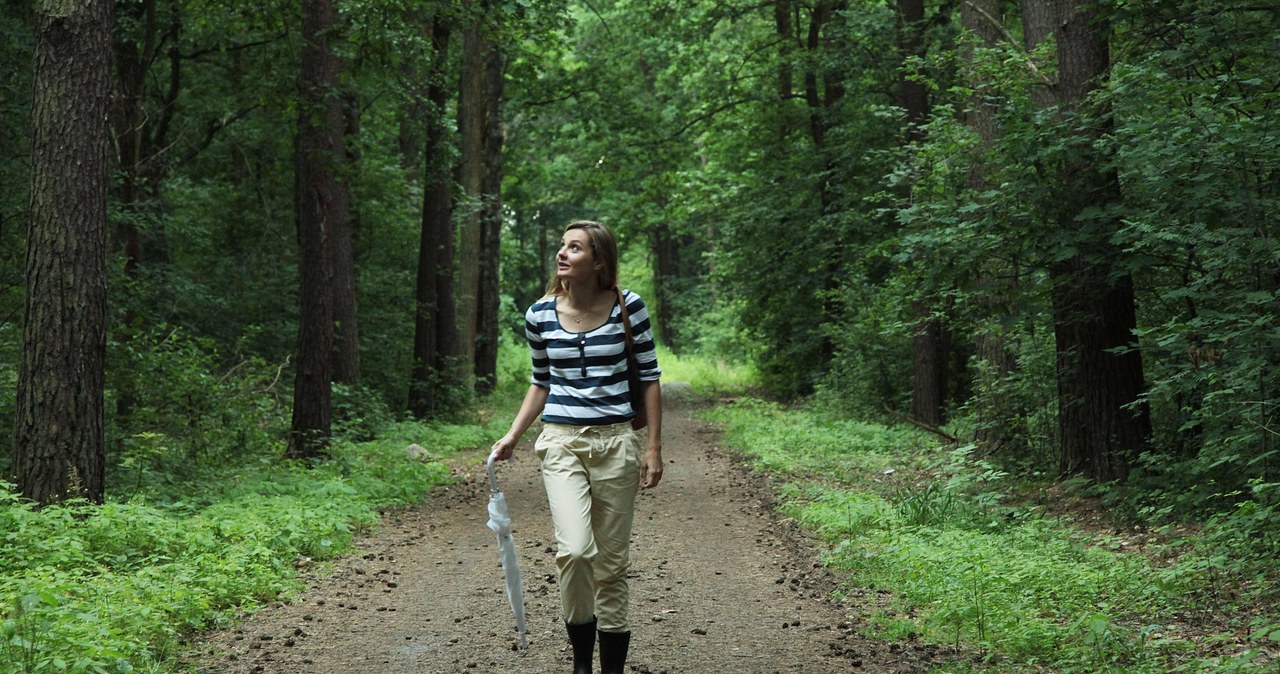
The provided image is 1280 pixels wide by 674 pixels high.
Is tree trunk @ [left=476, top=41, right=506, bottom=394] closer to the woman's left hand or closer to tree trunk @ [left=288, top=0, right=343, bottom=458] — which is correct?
tree trunk @ [left=288, top=0, right=343, bottom=458]

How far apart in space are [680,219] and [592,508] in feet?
75.4

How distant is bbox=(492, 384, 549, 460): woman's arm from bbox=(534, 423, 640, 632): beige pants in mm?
126

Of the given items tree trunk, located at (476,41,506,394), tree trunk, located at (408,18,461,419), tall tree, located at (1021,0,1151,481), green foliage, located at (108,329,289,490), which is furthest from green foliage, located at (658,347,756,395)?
tall tree, located at (1021,0,1151,481)

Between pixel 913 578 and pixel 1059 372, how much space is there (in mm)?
3854

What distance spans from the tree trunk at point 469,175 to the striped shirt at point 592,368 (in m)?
15.7

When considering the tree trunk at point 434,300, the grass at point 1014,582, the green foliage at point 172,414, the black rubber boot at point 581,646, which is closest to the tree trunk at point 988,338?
the grass at point 1014,582

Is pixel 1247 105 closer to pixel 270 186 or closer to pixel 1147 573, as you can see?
A: pixel 1147 573

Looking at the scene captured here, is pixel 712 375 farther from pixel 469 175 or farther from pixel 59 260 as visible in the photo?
pixel 59 260

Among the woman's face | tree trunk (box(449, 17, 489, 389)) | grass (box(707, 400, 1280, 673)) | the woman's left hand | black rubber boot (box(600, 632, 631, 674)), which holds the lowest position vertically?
grass (box(707, 400, 1280, 673))

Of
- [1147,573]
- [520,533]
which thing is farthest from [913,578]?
[520,533]

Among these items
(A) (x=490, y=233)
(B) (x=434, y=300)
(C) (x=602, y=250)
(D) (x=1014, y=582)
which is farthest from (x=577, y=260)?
(A) (x=490, y=233)

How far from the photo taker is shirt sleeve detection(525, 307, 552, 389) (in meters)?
5.21

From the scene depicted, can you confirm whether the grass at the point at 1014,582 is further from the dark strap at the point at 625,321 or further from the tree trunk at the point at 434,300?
the tree trunk at the point at 434,300

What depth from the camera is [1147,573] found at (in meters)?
6.59
